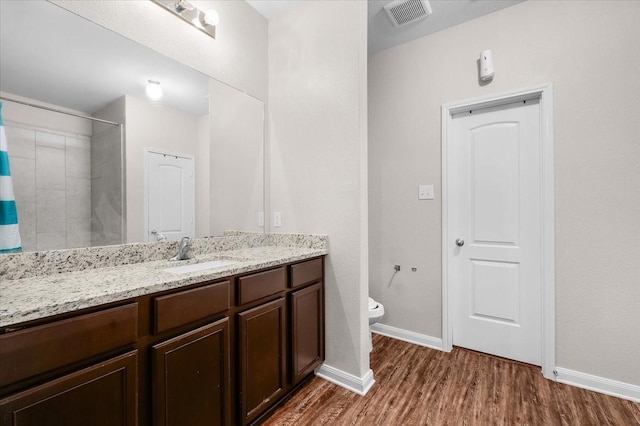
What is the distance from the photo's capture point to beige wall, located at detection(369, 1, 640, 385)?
1.85m

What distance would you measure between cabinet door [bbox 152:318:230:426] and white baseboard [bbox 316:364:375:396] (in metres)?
0.86

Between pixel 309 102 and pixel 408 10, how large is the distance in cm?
110

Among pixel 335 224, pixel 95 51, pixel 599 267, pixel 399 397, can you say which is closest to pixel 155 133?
pixel 95 51

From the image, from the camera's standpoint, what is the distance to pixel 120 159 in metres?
1.49

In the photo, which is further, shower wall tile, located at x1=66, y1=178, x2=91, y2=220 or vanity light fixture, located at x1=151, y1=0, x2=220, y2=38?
vanity light fixture, located at x1=151, y1=0, x2=220, y2=38

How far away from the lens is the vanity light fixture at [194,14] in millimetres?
1687

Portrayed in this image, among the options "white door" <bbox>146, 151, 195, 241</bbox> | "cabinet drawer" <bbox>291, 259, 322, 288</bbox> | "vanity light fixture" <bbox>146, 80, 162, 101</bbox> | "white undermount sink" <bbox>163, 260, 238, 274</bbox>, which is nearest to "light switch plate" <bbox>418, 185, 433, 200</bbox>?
"cabinet drawer" <bbox>291, 259, 322, 288</bbox>

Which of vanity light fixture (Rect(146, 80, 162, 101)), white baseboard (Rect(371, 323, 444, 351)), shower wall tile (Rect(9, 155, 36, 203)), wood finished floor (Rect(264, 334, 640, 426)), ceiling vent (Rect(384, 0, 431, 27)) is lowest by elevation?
wood finished floor (Rect(264, 334, 640, 426))

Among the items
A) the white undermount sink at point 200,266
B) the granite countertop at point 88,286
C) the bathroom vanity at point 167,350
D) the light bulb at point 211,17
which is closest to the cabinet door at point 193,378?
the bathroom vanity at point 167,350

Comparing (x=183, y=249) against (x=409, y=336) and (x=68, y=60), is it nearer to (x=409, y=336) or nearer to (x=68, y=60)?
(x=68, y=60)

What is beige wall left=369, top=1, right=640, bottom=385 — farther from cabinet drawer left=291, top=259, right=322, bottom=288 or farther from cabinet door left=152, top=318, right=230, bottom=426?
cabinet door left=152, top=318, right=230, bottom=426

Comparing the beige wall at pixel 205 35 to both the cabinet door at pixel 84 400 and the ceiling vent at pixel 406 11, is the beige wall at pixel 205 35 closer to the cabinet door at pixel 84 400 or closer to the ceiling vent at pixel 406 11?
the ceiling vent at pixel 406 11

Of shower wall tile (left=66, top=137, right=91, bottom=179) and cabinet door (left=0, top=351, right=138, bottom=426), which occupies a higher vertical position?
shower wall tile (left=66, top=137, right=91, bottom=179)

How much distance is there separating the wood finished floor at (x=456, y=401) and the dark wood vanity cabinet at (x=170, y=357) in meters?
0.22
